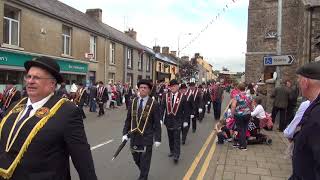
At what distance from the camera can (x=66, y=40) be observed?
2617 centimetres

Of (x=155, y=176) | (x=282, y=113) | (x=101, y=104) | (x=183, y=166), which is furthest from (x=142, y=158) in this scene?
(x=101, y=104)

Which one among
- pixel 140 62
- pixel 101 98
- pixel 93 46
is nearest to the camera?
pixel 101 98

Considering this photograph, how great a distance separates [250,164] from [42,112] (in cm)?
630

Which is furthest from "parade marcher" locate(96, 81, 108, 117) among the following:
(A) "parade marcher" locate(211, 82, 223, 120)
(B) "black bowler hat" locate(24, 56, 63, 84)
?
(B) "black bowler hat" locate(24, 56, 63, 84)

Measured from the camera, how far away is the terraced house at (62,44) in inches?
799

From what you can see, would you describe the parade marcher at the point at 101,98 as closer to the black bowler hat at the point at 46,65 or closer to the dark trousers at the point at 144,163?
the dark trousers at the point at 144,163

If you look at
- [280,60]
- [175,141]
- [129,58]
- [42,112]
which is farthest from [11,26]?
[42,112]

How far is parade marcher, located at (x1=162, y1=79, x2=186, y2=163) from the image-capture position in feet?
29.8

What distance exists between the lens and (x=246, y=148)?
1041 cm

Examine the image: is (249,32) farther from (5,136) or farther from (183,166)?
(5,136)

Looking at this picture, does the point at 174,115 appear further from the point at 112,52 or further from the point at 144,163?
the point at 112,52

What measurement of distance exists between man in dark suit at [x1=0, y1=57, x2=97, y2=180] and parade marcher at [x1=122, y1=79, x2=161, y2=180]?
12.6ft

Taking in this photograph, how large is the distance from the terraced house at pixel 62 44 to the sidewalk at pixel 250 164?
1354 centimetres

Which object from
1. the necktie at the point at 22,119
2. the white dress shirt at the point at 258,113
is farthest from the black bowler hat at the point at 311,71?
the white dress shirt at the point at 258,113
